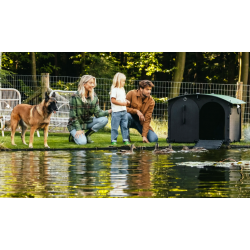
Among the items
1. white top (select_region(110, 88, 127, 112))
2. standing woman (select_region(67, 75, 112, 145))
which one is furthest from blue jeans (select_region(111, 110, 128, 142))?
standing woman (select_region(67, 75, 112, 145))

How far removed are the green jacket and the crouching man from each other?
2.81ft

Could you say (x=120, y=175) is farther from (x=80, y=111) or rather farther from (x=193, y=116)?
(x=193, y=116)

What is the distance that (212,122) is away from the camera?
454 inches

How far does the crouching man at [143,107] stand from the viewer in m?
10.6

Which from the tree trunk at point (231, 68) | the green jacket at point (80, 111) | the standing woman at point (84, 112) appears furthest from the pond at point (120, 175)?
the tree trunk at point (231, 68)

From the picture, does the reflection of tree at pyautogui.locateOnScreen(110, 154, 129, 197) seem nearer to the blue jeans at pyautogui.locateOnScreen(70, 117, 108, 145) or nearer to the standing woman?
the blue jeans at pyautogui.locateOnScreen(70, 117, 108, 145)

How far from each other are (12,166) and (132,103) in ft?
14.5

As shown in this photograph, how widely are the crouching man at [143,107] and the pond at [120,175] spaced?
5.63 feet

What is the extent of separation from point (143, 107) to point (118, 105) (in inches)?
31.1

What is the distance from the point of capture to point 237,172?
6.51 metres

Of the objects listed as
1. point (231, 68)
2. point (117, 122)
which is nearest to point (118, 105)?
point (117, 122)

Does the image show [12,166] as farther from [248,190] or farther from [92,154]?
[248,190]

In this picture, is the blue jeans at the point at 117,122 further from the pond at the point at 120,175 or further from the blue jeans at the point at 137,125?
the pond at the point at 120,175

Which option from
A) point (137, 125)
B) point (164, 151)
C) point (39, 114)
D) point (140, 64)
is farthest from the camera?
point (140, 64)
